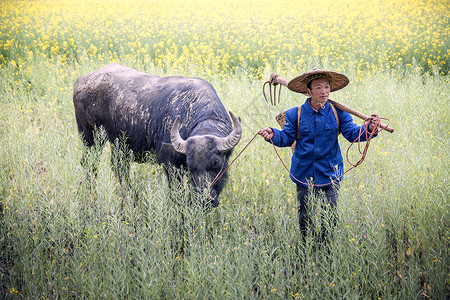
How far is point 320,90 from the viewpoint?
10.5 ft

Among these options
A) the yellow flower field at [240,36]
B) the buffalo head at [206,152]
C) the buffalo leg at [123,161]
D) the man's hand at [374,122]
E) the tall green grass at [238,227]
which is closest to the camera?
the tall green grass at [238,227]

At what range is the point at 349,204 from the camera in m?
3.23

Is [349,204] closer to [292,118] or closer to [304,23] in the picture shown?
[292,118]

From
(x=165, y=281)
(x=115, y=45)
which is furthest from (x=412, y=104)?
(x=115, y=45)

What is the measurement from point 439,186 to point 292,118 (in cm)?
180

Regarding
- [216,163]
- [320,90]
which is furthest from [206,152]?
[320,90]

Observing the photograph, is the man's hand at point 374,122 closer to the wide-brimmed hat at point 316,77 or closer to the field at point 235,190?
the wide-brimmed hat at point 316,77

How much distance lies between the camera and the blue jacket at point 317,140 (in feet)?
10.7

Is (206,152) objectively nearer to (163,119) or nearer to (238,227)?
(238,227)

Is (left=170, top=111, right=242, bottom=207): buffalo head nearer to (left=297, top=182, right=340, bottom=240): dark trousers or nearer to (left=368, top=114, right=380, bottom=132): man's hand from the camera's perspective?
(left=297, top=182, right=340, bottom=240): dark trousers

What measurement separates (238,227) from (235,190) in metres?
0.89

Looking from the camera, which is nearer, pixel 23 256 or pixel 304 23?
pixel 23 256

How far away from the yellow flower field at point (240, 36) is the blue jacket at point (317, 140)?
5.93 metres

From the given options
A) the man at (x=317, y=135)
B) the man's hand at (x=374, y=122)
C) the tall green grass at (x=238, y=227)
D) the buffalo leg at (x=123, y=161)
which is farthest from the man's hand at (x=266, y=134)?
the buffalo leg at (x=123, y=161)
